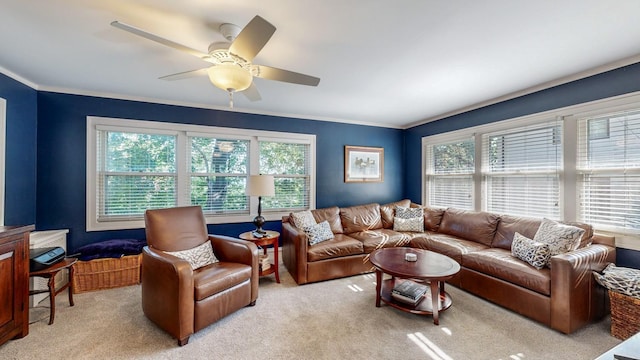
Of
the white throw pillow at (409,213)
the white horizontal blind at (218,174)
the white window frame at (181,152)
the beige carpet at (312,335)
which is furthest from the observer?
the white throw pillow at (409,213)

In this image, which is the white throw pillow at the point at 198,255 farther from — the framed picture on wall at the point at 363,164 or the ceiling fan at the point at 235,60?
the framed picture on wall at the point at 363,164

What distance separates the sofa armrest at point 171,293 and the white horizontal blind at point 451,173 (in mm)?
4016

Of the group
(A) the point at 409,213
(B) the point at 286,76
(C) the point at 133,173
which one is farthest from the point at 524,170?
(C) the point at 133,173

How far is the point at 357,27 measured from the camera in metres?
1.87

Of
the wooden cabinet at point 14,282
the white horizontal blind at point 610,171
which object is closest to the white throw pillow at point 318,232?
the wooden cabinet at point 14,282

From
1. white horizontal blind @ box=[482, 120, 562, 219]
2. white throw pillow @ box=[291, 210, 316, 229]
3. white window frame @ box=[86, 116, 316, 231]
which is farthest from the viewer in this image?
white throw pillow @ box=[291, 210, 316, 229]

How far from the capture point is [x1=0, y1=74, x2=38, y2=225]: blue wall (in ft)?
8.74

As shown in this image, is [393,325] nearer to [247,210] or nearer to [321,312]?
[321,312]

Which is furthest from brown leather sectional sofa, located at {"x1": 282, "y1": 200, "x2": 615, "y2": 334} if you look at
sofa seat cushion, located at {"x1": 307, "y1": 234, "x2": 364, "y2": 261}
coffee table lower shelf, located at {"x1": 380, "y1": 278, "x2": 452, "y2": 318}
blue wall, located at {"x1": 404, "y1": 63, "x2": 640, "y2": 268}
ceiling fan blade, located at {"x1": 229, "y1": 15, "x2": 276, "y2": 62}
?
ceiling fan blade, located at {"x1": 229, "y1": 15, "x2": 276, "y2": 62}

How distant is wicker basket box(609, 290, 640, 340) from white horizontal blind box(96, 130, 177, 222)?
4.88 meters

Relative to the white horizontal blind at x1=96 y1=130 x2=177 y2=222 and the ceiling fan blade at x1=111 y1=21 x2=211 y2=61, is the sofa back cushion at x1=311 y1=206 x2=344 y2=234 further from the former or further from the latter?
the ceiling fan blade at x1=111 y1=21 x2=211 y2=61

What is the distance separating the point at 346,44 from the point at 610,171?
2.94 m

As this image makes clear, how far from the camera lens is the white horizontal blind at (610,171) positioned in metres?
2.41

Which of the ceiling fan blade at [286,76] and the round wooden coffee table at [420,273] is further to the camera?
the round wooden coffee table at [420,273]
